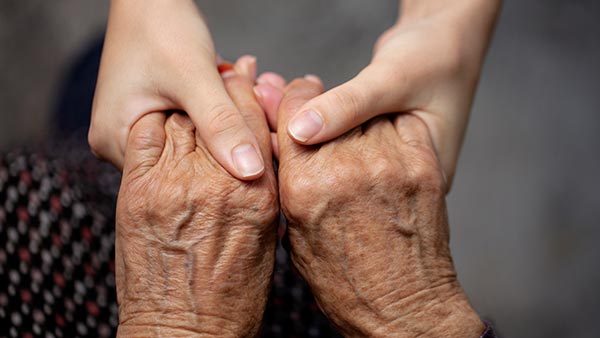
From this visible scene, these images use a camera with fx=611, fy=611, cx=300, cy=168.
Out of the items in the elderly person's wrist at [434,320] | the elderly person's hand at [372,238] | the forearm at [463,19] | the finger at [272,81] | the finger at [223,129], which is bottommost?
the elderly person's wrist at [434,320]

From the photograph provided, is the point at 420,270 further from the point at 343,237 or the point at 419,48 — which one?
the point at 419,48

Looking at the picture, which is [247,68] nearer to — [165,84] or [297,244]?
[165,84]

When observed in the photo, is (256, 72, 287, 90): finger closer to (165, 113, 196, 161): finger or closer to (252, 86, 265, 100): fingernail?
(252, 86, 265, 100): fingernail

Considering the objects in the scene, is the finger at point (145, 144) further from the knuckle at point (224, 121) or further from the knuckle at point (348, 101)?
the knuckle at point (348, 101)

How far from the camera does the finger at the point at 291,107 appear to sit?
3.22 feet

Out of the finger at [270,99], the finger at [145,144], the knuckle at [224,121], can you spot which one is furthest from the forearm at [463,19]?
the finger at [145,144]

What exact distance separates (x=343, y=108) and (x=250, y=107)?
7.6 inches

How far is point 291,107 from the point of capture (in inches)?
41.4

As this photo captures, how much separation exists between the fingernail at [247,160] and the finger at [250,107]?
0.14 ft

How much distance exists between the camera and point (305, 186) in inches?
36.4

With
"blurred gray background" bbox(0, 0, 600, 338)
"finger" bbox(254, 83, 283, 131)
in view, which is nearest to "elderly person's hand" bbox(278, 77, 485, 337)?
"finger" bbox(254, 83, 283, 131)

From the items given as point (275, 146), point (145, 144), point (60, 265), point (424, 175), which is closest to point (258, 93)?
point (275, 146)

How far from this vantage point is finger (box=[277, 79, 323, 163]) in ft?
3.22

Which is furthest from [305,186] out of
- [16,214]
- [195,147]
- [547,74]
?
[547,74]
